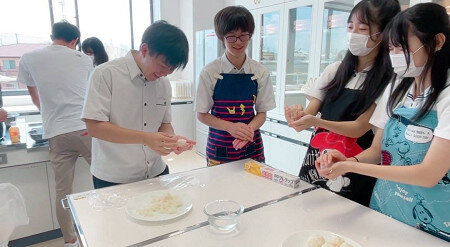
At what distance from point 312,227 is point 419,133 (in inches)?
19.5

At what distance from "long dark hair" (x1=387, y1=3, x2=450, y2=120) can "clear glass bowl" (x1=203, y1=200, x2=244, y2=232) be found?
0.72 m

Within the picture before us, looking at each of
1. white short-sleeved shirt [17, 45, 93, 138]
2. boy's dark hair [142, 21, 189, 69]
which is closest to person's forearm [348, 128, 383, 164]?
boy's dark hair [142, 21, 189, 69]

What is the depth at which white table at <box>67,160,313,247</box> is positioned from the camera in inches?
38.8

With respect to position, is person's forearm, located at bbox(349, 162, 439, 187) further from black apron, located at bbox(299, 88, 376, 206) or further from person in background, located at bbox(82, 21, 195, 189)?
person in background, located at bbox(82, 21, 195, 189)

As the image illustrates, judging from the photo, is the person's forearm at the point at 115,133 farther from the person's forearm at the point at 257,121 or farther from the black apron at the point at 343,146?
the black apron at the point at 343,146

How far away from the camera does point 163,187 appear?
1.35 m

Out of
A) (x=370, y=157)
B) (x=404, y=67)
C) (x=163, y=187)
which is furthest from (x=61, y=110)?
(x=404, y=67)

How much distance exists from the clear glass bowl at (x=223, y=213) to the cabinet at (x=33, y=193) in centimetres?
169

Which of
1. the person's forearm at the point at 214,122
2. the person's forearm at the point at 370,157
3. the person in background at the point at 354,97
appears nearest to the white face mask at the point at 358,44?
the person in background at the point at 354,97

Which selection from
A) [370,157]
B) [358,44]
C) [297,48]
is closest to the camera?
[370,157]

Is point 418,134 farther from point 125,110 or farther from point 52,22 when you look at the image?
point 52,22

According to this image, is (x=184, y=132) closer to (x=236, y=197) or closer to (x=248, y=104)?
(x=248, y=104)

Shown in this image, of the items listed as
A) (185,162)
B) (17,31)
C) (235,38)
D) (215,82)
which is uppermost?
(17,31)

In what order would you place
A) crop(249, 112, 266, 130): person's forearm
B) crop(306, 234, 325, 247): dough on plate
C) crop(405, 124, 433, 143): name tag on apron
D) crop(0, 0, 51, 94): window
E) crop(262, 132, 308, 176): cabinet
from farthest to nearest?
1. crop(0, 0, 51, 94): window
2. crop(262, 132, 308, 176): cabinet
3. crop(249, 112, 266, 130): person's forearm
4. crop(405, 124, 433, 143): name tag on apron
5. crop(306, 234, 325, 247): dough on plate
